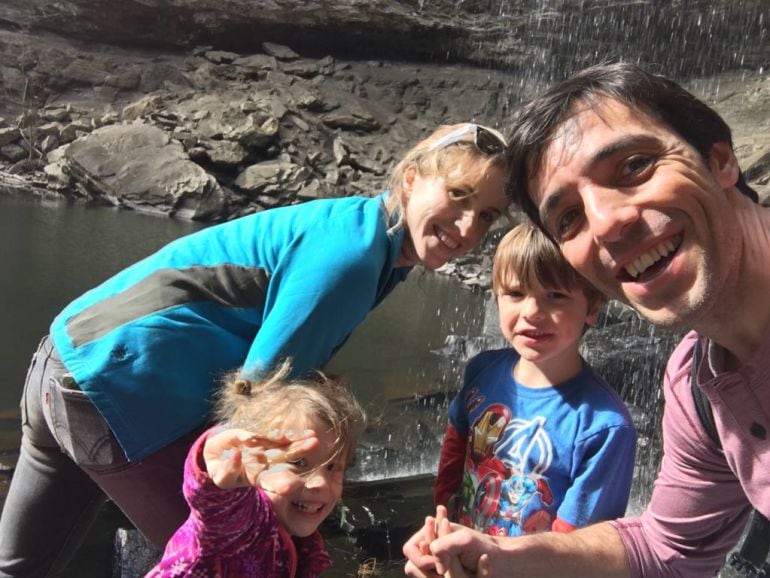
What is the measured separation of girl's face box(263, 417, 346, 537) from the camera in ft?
5.03

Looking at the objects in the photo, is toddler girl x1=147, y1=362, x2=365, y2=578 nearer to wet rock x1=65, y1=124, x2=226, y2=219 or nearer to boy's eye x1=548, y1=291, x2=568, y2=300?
boy's eye x1=548, y1=291, x2=568, y2=300

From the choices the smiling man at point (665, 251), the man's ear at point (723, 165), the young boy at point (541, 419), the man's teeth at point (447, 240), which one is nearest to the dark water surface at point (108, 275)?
the young boy at point (541, 419)

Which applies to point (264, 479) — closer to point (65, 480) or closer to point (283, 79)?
point (65, 480)

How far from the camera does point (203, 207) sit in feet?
46.7

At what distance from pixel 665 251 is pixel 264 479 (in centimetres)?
93

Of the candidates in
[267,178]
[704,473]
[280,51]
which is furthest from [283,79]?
[704,473]

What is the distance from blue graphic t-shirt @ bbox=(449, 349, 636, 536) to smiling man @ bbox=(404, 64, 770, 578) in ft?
0.35

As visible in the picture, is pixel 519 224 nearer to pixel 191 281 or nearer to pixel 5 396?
pixel 191 281

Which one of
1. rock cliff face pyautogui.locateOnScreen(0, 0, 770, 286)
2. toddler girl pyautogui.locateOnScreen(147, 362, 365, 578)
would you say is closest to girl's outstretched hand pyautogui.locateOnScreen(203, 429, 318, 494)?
toddler girl pyautogui.locateOnScreen(147, 362, 365, 578)

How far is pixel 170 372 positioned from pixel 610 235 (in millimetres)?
1043

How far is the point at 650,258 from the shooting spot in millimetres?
1425

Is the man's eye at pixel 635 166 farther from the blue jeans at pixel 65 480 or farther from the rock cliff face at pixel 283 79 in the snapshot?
the rock cliff face at pixel 283 79

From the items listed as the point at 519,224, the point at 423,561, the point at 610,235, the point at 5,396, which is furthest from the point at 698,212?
the point at 5,396

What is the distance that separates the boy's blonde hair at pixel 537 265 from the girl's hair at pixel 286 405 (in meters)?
0.57
